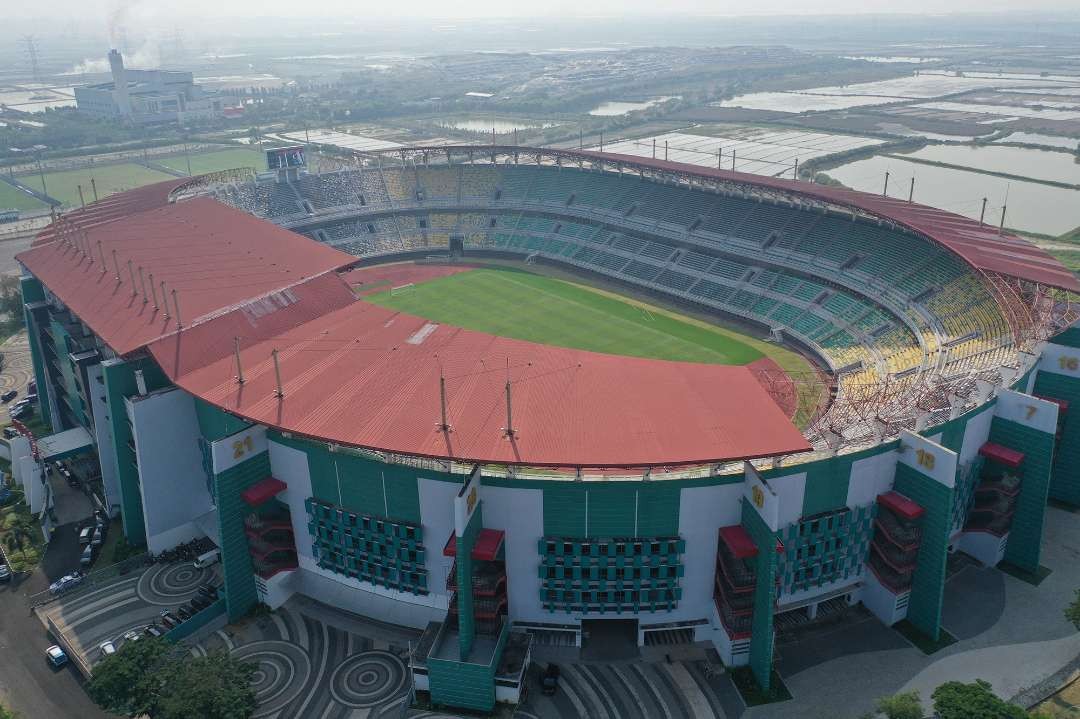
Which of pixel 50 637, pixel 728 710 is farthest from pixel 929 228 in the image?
pixel 50 637

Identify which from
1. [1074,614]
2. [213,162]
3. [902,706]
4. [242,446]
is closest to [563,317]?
[242,446]

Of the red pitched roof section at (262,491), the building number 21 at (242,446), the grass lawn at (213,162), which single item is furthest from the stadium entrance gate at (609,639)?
the grass lawn at (213,162)

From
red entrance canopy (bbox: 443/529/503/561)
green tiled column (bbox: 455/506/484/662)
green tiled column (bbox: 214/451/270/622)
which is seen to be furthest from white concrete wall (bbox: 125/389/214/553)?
green tiled column (bbox: 455/506/484/662)

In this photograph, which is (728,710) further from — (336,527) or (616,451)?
(336,527)

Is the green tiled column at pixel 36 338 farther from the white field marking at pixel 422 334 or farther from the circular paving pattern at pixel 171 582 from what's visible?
the white field marking at pixel 422 334

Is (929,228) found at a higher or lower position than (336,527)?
higher
